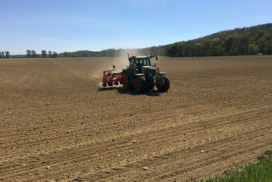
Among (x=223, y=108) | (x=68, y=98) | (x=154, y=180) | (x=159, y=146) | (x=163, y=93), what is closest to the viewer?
(x=154, y=180)

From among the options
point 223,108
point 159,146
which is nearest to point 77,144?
point 159,146

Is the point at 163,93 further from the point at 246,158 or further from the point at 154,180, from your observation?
the point at 154,180

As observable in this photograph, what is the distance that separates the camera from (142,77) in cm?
1355

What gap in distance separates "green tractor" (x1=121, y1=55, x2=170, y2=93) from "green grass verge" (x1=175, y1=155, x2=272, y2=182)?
908 centimetres

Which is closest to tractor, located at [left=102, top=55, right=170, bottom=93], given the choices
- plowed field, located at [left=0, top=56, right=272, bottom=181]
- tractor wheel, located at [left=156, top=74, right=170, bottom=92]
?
tractor wheel, located at [left=156, top=74, right=170, bottom=92]

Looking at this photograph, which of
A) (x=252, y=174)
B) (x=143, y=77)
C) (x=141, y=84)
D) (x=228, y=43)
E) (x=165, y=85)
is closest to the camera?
(x=252, y=174)

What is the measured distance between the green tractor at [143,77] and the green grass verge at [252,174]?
908 centimetres

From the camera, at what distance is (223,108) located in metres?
9.68

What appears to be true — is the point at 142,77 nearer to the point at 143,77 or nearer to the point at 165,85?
the point at 143,77

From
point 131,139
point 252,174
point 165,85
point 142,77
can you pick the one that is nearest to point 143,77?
point 142,77

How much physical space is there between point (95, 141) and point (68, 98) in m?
6.65

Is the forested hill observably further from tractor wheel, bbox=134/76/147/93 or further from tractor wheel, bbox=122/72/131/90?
tractor wheel, bbox=134/76/147/93

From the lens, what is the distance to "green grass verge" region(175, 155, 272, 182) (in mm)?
4066

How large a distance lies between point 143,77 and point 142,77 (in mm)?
62
